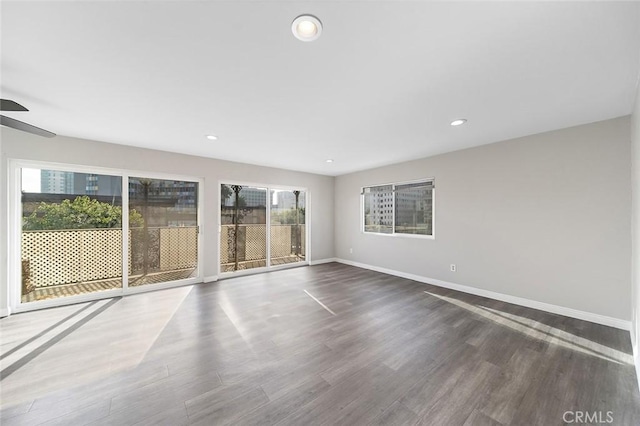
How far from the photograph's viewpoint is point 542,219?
10.5 feet

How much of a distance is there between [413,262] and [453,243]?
2.93 ft

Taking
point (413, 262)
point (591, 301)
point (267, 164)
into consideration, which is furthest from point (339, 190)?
point (591, 301)

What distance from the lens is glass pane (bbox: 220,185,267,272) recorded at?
4.96 meters

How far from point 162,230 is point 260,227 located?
6.25ft

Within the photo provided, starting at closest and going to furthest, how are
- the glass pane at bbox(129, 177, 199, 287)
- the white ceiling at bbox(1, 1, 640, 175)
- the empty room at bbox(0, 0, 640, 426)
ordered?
the white ceiling at bbox(1, 1, 640, 175)
the empty room at bbox(0, 0, 640, 426)
the glass pane at bbox(129, 177, 199, 287)

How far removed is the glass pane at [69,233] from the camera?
328 cm

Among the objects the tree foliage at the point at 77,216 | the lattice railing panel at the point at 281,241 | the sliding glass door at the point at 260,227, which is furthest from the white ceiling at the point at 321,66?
the lattice railing panel at the point at 281,241

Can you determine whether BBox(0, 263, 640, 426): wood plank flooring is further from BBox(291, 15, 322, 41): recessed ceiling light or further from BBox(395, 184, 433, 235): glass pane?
BBox(291, 15, 322, 41): recessed ceiling light

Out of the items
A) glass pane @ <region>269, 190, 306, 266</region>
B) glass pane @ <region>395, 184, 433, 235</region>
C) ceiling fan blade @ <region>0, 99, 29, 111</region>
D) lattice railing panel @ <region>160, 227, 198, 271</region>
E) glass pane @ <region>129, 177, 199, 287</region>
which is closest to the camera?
ceiling fan blade @ <region>0, 99, 29, 111</region>

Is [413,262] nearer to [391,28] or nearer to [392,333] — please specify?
[392,333]


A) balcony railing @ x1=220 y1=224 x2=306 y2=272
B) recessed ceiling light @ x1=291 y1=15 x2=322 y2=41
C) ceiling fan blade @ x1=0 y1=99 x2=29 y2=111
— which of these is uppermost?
recessed ceiling light @ x1=291 y1=15 x2=322 y2=41

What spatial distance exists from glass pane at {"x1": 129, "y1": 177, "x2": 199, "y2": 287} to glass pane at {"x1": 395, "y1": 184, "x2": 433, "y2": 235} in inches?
167

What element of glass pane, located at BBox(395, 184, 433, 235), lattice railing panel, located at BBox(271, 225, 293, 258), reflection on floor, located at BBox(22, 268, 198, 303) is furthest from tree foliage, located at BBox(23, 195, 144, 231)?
glass pane, located at BBox(395, 184, 433, 235)

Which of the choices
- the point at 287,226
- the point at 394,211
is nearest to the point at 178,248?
the point at 287,226
